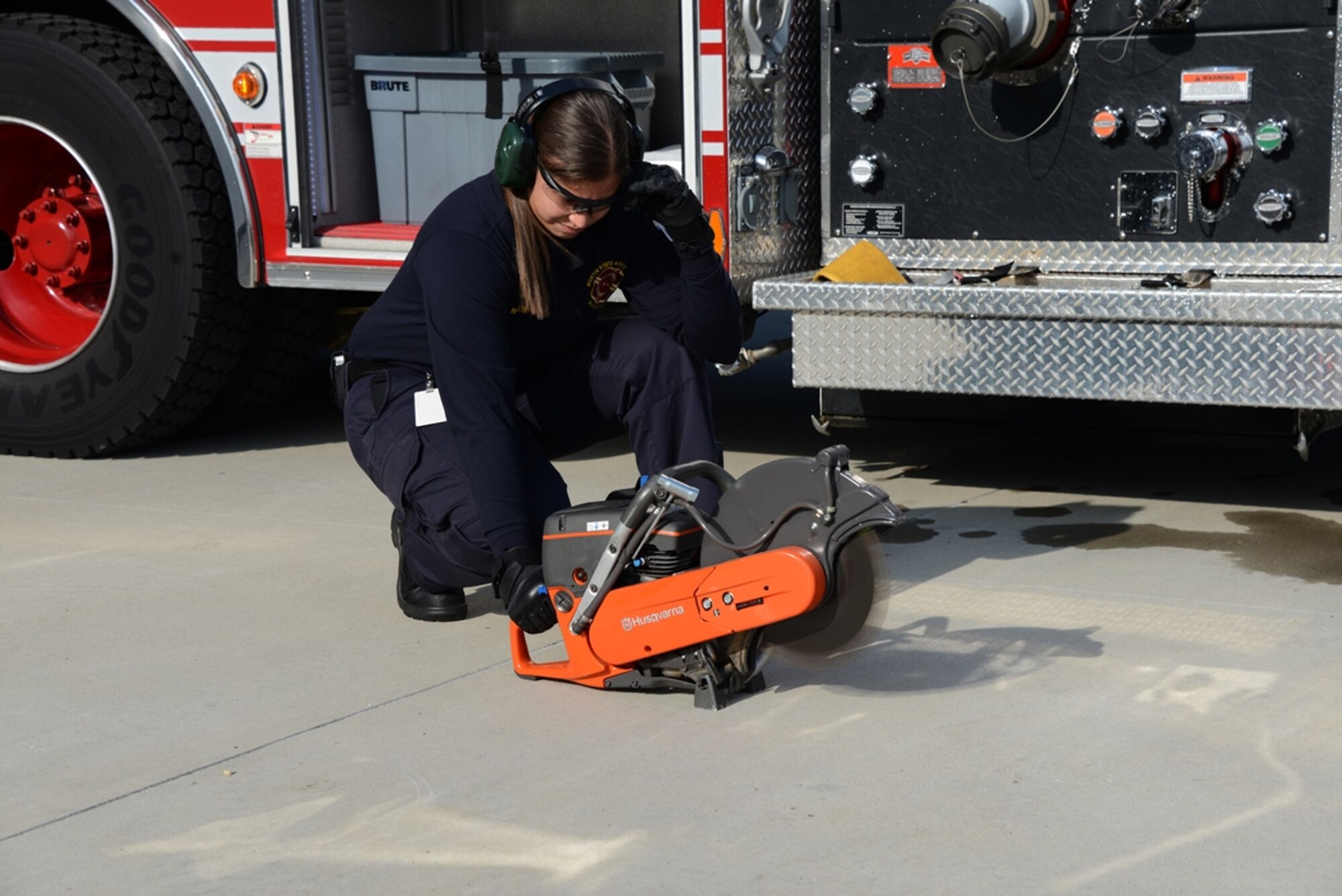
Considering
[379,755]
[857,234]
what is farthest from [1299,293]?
[379,755]

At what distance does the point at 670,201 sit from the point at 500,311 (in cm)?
37

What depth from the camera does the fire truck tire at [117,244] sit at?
5.37m

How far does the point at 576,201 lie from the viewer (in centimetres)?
332

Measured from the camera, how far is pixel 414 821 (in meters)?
2.82

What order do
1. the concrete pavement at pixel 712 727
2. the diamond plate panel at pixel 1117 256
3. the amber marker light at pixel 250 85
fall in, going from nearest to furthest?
the concrete pavement at pixel 712 727 → the diamond plate panel at pixel 1117 256 → the amber marker light at pixel 250 85

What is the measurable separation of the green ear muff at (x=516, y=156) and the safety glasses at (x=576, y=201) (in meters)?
0.03

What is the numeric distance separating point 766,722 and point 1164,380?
157 centimetres

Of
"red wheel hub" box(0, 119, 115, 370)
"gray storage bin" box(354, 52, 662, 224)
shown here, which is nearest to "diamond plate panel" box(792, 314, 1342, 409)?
"gray storage bin" box(354, 52, 662, 224)

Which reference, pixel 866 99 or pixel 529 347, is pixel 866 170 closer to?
pixel 866 99

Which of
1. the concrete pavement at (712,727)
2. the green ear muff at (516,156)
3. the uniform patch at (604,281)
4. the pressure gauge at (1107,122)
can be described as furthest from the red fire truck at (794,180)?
the green ear muff at (516,156)

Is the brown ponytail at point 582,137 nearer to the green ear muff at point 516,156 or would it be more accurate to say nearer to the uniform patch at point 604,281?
the green ear muff at point 516,156

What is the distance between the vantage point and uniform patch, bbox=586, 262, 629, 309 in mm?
3693

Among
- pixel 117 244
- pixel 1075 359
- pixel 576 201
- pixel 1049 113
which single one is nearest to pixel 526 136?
pixel 576 201

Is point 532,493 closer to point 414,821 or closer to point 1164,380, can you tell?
point 414,821
